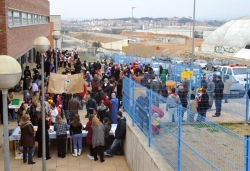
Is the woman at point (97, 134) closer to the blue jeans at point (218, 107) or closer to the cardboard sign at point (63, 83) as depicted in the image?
the cardboard sign at point (63, 83)

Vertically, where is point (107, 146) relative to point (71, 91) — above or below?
below

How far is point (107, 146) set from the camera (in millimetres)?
12273

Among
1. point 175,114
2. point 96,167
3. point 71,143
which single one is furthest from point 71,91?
point 175,114

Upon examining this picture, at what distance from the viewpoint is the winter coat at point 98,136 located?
36.2 ft

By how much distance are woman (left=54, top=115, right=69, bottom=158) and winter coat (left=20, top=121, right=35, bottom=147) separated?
843 millimetres

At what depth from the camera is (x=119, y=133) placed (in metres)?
11.5

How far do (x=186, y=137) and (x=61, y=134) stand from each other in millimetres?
5350

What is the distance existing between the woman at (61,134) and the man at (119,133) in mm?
1325

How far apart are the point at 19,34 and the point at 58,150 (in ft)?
30.9

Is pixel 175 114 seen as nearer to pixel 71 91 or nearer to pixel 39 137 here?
pixel 39 137

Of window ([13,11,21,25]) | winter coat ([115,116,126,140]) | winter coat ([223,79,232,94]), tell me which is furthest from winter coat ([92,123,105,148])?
window ([13,11,21,25])

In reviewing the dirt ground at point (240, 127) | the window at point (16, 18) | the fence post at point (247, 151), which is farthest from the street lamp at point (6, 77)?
the window at point (16, 18)

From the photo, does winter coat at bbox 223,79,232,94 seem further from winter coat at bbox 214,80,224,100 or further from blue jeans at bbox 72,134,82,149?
blue jeans at bbox 72,134,82,149

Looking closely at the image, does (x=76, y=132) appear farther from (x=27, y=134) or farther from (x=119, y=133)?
(x=27, y=134)
